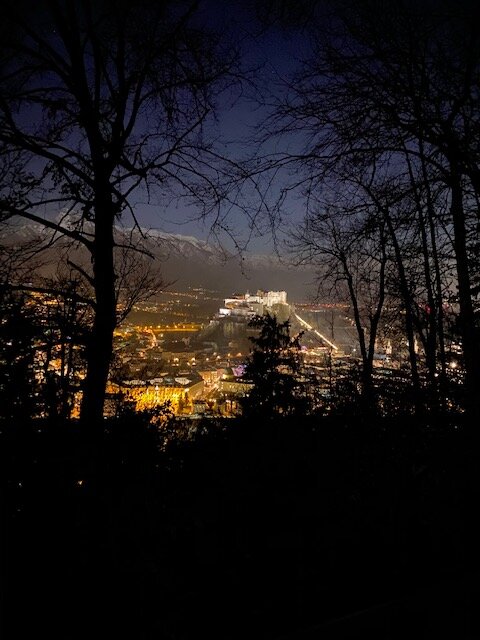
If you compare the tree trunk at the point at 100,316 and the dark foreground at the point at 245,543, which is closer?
the dark foreground at the point at 245,543

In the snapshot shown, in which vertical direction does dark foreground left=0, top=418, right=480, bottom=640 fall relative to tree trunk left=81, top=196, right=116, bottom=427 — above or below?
below

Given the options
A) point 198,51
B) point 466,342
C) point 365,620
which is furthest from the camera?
point 466,342

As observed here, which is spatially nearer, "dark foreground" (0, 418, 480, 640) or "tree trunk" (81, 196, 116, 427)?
"dark foreground" (0, 418, 480, 640)

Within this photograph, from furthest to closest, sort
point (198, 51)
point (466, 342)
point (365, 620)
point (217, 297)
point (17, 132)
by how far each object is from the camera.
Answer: point (217, 297) → point (466, 342) → point (198, 51) → point (17, 132) → point (365, 620)

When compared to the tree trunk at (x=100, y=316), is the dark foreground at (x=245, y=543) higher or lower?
lower

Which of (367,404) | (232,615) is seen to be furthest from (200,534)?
(367,404)

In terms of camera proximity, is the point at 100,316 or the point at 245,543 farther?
the point at 100,316

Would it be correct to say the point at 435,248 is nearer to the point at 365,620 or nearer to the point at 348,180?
the point at 348,180

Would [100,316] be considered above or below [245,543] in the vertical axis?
above
